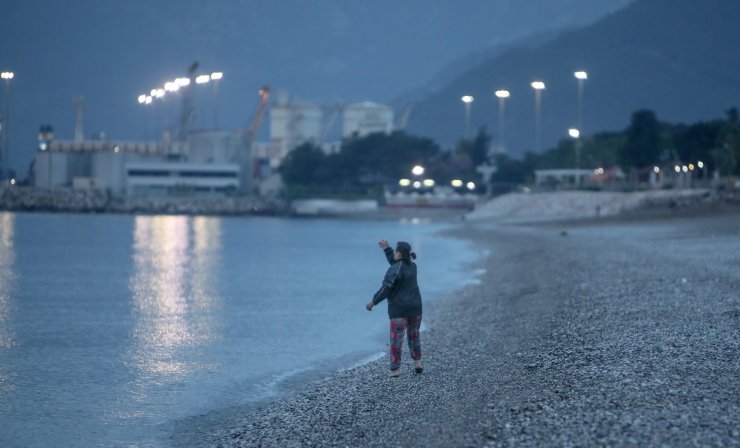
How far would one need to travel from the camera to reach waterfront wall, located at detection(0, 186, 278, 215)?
14350 centimetres

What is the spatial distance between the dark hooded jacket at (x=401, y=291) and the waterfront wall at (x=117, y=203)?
429 feet

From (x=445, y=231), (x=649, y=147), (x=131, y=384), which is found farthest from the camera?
(x=649, y=147)

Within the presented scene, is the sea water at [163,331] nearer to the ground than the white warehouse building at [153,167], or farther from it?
nearer to the ground

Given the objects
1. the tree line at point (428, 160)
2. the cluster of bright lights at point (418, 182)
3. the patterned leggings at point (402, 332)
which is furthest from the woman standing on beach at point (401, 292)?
the cluster of bright lights at point (418, 182)

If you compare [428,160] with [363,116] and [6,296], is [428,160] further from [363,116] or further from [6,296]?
[6,296]

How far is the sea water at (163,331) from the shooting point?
15312 mm

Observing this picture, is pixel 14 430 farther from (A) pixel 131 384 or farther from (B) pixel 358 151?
(B) pixel 358 151

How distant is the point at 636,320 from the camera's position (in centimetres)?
1725

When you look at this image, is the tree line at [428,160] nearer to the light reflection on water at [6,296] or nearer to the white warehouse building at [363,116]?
the white warehouse building at [363,116]

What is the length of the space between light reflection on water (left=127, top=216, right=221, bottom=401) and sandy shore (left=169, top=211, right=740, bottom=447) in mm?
3448

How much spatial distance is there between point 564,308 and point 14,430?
1160cm

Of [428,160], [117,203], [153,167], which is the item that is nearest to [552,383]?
[428,160]

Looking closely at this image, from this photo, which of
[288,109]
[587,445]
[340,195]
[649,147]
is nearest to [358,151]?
[340,195]

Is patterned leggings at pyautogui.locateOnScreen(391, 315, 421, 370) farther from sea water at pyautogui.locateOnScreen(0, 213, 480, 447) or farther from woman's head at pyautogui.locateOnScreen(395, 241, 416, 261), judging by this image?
sea water at pyautogui.locateOnScreen(0, 213, 480, 447)
